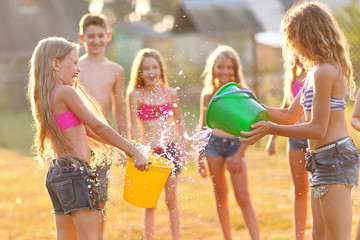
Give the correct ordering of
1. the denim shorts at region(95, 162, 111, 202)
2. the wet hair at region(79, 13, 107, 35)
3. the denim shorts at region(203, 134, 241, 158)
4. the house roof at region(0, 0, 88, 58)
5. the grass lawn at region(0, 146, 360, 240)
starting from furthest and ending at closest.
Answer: the house roof at region(0, 0, 88, 58) → the grass lawn at region(0, 146, 360, 240) → the wet hair at region(79, 13, 107, 35) → the denim shorts at region(203, 134, 241, 158) → the denim shorts at region(95, 162, 111, 202)

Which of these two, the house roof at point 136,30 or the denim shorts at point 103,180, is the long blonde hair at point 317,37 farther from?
the house roof at point 136,30

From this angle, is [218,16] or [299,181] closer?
[299,181]

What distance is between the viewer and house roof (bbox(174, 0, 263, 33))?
28.7 meters

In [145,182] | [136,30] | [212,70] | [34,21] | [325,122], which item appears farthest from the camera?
[136,30]

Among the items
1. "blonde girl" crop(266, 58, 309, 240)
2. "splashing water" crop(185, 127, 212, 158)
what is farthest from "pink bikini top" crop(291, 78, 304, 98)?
"splashing water" crop(185, 127, 212, 158)

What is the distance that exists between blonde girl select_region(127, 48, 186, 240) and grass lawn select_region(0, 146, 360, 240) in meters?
0.59

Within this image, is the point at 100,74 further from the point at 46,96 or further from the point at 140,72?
the point at 46,96

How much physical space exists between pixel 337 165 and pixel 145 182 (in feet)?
3.68

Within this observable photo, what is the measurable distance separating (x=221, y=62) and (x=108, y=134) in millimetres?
1888

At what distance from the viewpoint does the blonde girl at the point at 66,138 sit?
325 cm

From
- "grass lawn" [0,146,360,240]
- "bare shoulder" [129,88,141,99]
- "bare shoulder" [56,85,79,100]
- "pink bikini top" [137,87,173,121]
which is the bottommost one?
"grass lawn" [0,146,360,240]

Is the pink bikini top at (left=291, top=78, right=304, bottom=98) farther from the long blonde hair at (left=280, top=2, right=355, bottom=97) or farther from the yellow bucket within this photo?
the yellow bucket

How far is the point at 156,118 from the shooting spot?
4.78 m

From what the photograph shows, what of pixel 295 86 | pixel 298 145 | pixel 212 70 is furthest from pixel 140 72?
pixel 298 145
